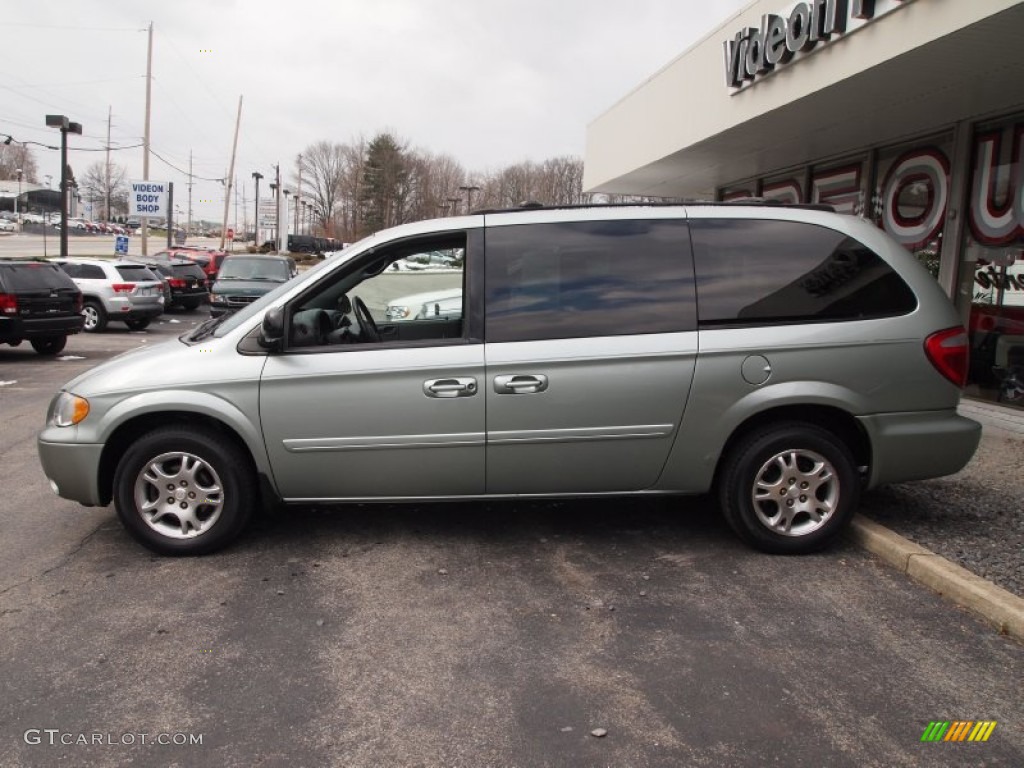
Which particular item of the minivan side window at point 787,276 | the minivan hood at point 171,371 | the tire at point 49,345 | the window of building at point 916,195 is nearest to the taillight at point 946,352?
the minivan side window at point 787,276

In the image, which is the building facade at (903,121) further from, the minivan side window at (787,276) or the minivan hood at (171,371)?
the minivan hood at (171,371)

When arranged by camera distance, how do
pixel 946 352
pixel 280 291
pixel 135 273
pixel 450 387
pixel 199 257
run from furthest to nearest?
pixel 199 257 → pixel 135 273 → pixel 280 291 → pixel 946 352 → pixel 450 387

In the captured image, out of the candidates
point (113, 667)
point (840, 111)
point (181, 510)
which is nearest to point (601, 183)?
point (840, 111)

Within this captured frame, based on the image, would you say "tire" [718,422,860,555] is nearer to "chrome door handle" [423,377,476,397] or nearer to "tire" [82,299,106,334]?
"chrome door handle" [423,377,476,397]

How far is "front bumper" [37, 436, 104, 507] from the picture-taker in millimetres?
4199

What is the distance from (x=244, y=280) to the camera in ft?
59.4

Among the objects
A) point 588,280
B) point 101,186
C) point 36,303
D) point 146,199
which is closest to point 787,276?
point 588,280

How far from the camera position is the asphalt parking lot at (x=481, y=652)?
269 centimetres

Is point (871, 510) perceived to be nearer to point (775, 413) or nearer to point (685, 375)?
point (775, 413)

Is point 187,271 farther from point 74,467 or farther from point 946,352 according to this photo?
point 946,352

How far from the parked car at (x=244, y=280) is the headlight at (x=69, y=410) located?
1305cm

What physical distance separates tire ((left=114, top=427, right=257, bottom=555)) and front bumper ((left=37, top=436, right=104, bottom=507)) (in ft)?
0.45

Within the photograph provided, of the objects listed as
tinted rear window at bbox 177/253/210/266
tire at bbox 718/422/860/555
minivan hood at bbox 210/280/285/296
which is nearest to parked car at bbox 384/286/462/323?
tire at bbox 718/422/860/555

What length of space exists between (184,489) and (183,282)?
21202 mm
